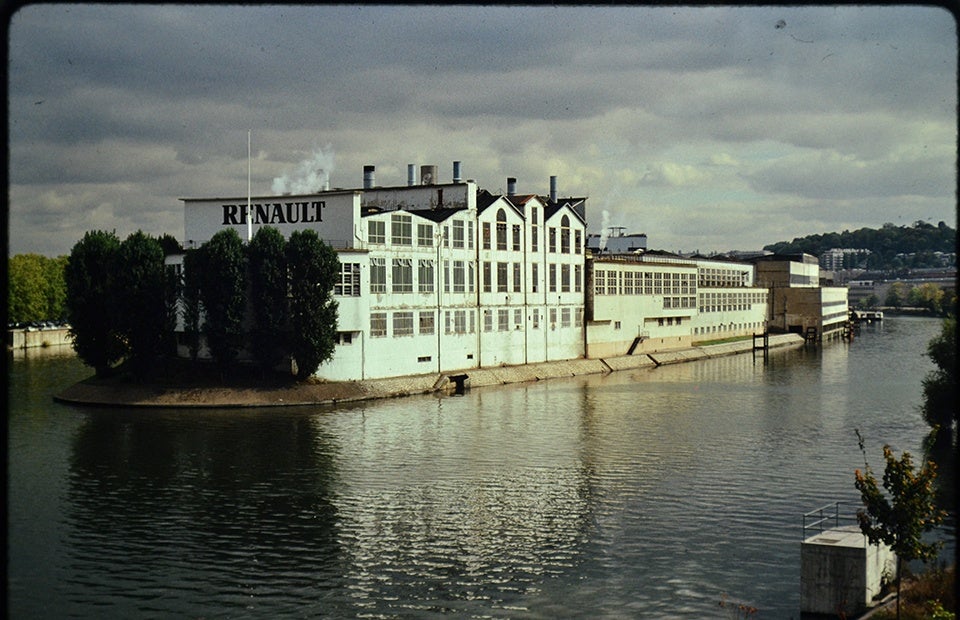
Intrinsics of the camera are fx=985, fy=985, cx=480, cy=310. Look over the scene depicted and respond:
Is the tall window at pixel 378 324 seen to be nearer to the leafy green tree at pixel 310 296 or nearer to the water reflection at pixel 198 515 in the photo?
the leafy green tree at pixel 310 296

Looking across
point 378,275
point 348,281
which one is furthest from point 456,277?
point 348,281

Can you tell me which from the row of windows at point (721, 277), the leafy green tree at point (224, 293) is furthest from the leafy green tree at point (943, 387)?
the row of windows at point (721, 277)

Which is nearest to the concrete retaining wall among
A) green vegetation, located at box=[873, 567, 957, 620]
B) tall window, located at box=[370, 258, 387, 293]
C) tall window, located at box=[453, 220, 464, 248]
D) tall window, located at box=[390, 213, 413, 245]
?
tall window, located at box=[453, 220, 464, 248]

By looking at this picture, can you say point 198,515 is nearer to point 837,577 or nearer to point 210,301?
point 837,577

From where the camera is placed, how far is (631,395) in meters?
73.8

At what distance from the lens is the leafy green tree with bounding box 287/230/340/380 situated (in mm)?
65500

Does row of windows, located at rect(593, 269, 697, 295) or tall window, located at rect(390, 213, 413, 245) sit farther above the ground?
tall window, located at rect(390, 213, 413, 245)

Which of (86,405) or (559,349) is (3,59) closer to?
(86,405)

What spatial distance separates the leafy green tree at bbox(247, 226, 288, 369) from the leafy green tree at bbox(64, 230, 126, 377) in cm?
994

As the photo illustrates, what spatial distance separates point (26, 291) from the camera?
131m

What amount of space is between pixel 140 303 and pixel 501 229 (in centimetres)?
3107

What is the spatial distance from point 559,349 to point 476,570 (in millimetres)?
62789

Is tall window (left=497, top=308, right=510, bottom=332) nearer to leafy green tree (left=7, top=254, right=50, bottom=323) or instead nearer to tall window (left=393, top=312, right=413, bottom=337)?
tall window (left=393, top=312, right=413, bottom=337)

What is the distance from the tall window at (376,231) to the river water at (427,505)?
41.8ft
